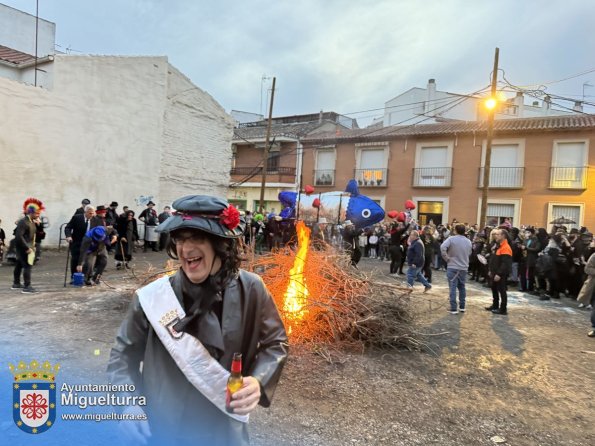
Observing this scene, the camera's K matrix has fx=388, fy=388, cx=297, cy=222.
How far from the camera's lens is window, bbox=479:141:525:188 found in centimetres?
2234

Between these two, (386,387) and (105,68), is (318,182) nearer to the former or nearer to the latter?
(105,68)

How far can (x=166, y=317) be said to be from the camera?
1.63m

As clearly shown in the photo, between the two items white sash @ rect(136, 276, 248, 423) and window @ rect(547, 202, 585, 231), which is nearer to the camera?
white sash @ rect(136, 276, 248, 423)


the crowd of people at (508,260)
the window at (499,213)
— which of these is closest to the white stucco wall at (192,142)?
the crowd of people at (508,260)

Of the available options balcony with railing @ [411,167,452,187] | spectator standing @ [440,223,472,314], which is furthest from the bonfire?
balcony with railing @ [411,167,452,187]

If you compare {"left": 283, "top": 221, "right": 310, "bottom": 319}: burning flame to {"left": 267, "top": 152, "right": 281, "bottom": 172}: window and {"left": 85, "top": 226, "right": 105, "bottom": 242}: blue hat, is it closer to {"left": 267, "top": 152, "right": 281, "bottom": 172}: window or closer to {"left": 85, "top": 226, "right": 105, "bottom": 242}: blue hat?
{"left": 85, "top": 226, "right": 105, "bottom": 242}: blue hat

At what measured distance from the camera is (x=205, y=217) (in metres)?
1.73

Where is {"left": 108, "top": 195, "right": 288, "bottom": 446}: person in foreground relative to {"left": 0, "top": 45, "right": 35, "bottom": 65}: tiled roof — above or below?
below

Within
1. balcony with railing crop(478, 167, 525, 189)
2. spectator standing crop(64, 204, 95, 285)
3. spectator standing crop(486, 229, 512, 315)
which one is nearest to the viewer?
spectator standing crop(486, 229, 512, 315)

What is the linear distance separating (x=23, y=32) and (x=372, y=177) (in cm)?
2140

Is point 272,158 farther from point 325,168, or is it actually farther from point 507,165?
point 507,165

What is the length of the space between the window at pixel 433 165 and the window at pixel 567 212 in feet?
18.4

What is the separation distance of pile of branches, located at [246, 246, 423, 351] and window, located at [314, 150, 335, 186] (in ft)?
73.4

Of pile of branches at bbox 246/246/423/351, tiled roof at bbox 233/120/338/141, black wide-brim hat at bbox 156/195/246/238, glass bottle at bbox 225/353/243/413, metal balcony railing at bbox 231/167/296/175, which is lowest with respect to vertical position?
pile of branches at bbox 246/246/423/351
